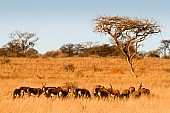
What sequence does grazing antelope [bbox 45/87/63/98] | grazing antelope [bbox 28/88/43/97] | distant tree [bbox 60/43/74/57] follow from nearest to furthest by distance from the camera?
grazing antelope [bbox 45/87/63/98]
grazing antelope [bbox 28/88/43/97]
distant tree [bbox 60/43/74/57]

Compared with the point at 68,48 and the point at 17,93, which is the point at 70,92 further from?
the point at 68,48

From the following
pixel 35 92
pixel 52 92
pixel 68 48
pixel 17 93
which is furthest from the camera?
pixel 68 48

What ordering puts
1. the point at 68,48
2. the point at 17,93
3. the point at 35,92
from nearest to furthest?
the point at 17,93
the point at 35,92
the point at 68,48

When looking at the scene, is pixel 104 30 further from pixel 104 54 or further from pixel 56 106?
pixel 104 54

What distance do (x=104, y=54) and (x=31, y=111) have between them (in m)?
56.2

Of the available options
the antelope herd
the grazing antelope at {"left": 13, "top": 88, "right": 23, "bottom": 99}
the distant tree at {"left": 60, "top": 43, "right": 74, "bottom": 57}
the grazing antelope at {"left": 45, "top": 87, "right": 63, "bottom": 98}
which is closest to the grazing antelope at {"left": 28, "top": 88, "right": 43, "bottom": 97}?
the antelope herd

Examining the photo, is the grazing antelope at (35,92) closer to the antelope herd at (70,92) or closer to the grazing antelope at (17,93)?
the antelope herd at (70,92)

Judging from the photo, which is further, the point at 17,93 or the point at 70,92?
the point at 70,92

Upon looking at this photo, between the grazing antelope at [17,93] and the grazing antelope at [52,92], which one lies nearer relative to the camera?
the grazing antelope at [52,92]

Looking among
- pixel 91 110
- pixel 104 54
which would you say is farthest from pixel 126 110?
pixel 104 54

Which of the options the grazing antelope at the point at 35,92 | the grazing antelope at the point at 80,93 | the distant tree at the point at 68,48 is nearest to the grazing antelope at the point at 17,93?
the grazing antelope at the point at 35,92

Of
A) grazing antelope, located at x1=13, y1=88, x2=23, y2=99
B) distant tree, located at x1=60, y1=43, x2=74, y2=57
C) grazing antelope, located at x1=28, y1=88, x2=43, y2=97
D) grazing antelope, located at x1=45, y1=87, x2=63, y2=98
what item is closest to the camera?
grazing antelope, located at x1=45, y1=87, x2=63, y2=98

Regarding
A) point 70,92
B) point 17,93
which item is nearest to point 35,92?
point 17,93

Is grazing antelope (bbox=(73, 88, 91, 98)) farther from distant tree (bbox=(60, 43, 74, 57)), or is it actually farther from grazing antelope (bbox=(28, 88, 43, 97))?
distant tree (bbox=(60, 43, 74, 57))
